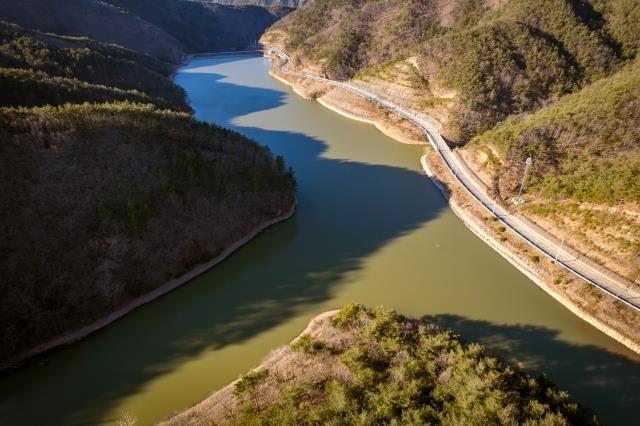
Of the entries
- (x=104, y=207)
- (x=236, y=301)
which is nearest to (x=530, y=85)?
(x=236, y=301)

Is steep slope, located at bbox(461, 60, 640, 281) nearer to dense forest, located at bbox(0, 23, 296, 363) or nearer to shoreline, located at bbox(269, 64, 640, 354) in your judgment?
shoreline, located at bbox(269, 64, 640, 354)

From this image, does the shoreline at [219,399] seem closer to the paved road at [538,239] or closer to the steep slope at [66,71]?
the paved road at [538,239]

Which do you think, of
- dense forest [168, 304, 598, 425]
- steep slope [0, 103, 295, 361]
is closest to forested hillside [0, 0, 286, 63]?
steep slope [0, 103, 295, 361]

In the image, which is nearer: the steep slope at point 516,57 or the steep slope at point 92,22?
the steep slope at point 516,57

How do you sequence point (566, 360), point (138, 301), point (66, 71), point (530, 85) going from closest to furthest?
point (566, 360) → point (138, 301) → point (66, 71) → point (530, 85)

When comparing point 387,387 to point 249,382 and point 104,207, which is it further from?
point 104,207

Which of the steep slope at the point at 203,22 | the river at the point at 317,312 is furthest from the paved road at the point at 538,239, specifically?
the steep slope at the point at 203,22

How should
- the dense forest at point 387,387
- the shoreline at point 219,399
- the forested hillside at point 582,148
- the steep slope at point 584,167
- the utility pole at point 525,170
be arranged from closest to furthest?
1. the dense forest at point 387,387
2. the shoreline at point 219,399
3. the steep slope at point 584,167
4. the forested hillside at point 582,148
5. the utility pole at point 525,170
